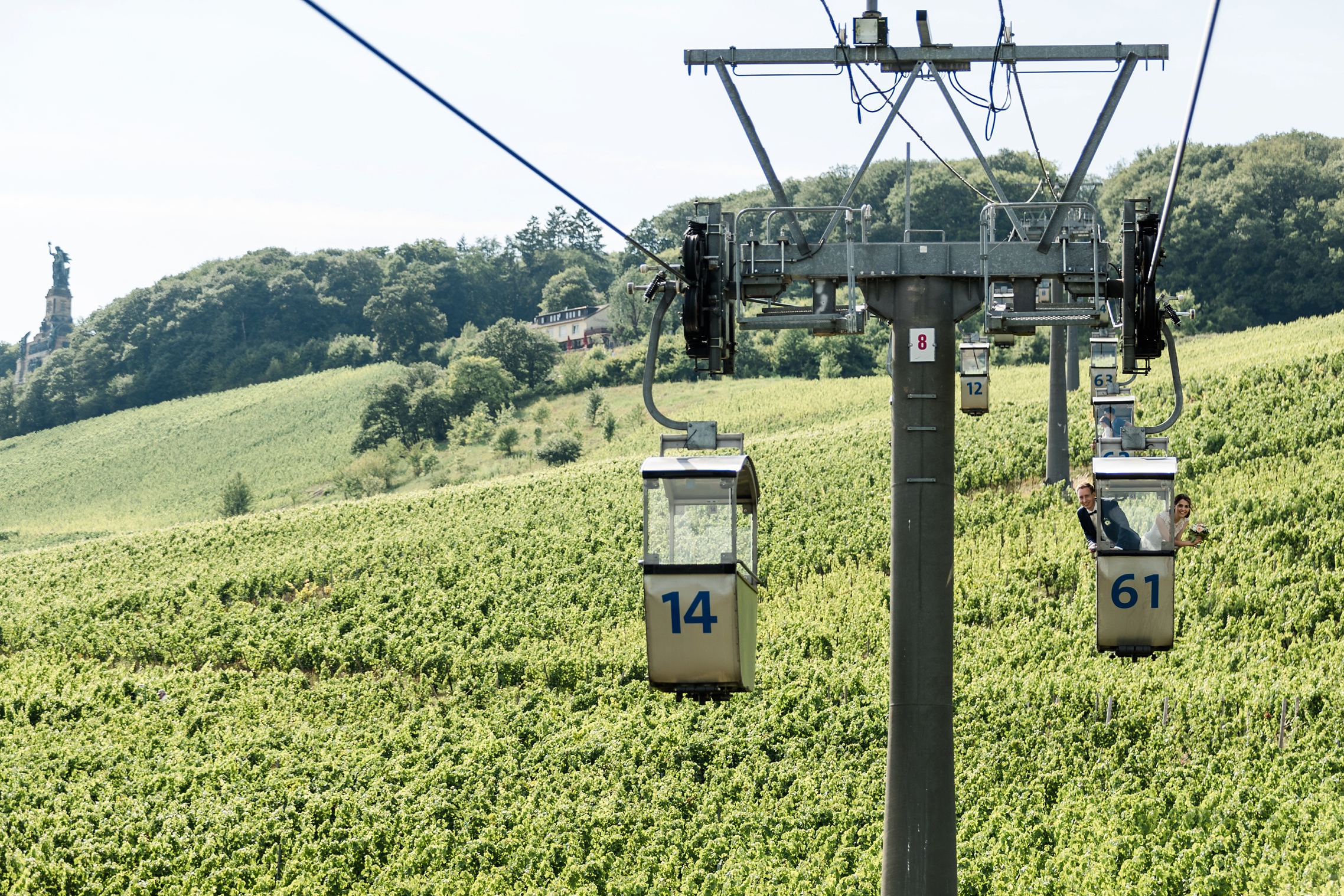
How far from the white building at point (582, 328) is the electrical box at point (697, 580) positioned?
100 meters

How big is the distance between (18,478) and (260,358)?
33148mm

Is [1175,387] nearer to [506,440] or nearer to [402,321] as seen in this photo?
[506,440]

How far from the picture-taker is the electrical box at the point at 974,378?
75.3 feet

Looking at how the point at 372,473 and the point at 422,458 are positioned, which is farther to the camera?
the point at 422,458

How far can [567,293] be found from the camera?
5157 inches

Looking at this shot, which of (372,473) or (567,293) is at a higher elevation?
(567,293)

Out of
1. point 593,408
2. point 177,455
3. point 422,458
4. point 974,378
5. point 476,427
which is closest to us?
point 974,378

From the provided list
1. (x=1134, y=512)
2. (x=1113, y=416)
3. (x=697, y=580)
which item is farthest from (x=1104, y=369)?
(x=697, y=580)

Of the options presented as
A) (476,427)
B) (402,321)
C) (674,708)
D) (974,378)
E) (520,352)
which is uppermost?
(402,321)

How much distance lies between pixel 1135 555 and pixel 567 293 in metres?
123

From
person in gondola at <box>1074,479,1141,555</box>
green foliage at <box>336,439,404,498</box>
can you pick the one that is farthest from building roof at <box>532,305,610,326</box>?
person in gondola at <box>1074,479,1141,555</box>

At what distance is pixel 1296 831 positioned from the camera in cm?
1476

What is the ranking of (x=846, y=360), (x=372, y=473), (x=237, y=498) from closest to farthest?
(x=237, y=498), (x=372, y=473), (x=846, y=360)

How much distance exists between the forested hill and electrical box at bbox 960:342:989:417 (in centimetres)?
4092
